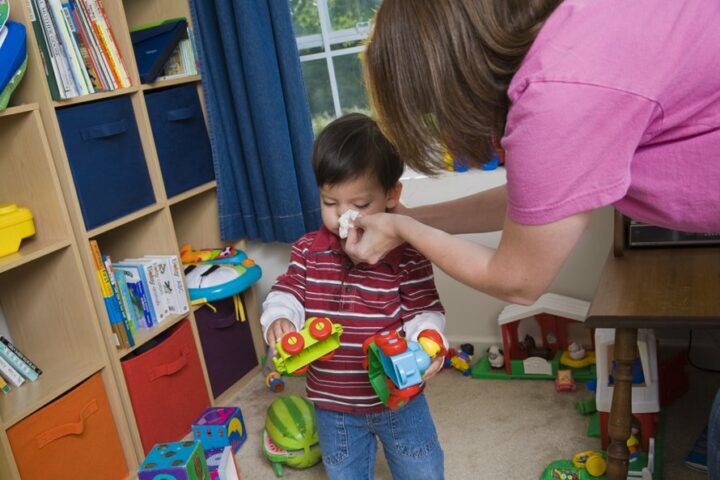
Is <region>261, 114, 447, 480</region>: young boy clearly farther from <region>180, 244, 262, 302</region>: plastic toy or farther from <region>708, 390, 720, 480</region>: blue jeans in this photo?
<region>180, 244, 262, 302</region>: plastic toy

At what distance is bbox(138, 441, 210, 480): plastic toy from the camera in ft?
4.90

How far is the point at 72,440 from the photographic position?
1773mm

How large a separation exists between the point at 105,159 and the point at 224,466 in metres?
0.90

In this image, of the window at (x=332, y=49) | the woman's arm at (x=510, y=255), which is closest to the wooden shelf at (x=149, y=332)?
the window at (x=332, y=49)

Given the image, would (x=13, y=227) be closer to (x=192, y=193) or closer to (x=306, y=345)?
(x=192, y=193)

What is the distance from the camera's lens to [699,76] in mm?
681

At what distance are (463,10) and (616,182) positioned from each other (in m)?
0.25

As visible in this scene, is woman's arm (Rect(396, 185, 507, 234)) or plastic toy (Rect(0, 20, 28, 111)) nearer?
woman's arm (Rect(396, 185, 507, 234))

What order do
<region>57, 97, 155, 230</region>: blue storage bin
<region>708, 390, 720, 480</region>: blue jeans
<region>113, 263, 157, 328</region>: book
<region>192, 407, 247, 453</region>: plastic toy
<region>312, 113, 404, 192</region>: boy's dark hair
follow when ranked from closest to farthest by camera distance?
<region>708, 390, 720, 480</region>: blue jeans < <region>312, 113, 404, 192</region>: boy's dark hair < <region>57, 97, 155, 230</region>: blue storage bin < <region>192, 407, 247, 453</region>: plastic toy < <region>113, 263, 157, 328</region>: book

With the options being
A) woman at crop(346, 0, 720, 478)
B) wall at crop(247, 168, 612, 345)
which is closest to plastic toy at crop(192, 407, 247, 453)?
wall at crop(247, 168, 612, 345)

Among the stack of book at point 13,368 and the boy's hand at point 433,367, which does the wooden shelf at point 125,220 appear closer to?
the stack of book at point 13,368

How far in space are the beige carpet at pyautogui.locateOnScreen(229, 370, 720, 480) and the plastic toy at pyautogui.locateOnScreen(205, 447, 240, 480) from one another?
4.2 inches

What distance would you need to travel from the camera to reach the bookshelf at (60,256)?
1700mm

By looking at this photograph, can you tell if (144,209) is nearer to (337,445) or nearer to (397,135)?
(337,445)
